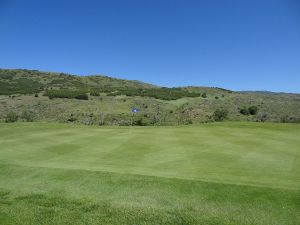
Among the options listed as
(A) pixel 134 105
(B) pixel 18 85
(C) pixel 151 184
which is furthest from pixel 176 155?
(B) pixel 18 85

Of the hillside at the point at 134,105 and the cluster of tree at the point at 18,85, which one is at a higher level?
the cluster of tree at the point at 18,85

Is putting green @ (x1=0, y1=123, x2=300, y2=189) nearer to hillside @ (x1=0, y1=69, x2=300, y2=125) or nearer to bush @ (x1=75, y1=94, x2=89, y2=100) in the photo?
hillside @ (x1=0, y1=69, x2=300, y2=125)

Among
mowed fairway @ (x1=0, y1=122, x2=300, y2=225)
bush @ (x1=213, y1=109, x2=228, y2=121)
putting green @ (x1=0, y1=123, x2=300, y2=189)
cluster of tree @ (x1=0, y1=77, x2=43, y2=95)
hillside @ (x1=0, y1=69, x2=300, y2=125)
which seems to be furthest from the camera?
cluster of tree @ (x1=0, y1=77, x2=43, y2=95)

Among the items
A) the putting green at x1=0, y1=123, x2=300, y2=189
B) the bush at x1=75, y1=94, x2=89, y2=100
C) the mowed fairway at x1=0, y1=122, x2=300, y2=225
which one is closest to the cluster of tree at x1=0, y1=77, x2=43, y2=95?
the bush at x1=75, y1=94, x2=89, y2=100

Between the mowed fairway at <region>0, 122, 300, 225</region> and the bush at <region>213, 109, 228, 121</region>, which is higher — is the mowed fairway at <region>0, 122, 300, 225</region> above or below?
below

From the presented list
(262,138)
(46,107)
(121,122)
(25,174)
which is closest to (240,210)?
(25,174)

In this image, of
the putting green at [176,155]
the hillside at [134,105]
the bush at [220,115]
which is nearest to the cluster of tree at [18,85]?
the hillside at [134,105]

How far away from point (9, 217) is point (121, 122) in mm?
27110

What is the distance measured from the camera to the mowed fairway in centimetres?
788

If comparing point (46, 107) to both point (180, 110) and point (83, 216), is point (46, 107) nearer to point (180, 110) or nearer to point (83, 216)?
point (180, 110)

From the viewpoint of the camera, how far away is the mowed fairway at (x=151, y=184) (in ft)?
25.8

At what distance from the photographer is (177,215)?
7.82 m

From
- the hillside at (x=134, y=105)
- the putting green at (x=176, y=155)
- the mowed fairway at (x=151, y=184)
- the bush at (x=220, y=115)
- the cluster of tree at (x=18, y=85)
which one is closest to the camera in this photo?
the mowed fairway at (x=151, y=184)

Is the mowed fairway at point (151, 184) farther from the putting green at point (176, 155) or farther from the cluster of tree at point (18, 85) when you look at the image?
the cluster of tree at point (18, 85)
